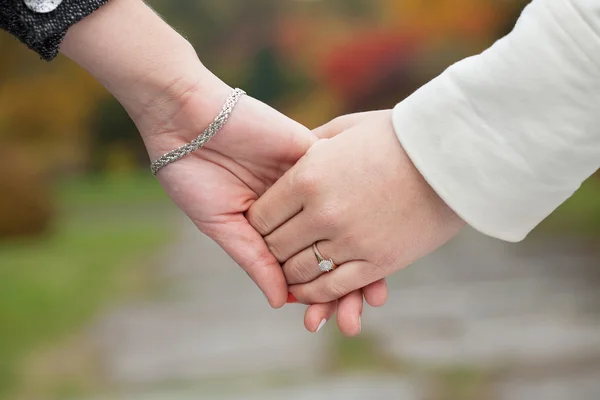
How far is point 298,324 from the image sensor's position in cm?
281

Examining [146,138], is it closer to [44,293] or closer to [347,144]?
[347,144]

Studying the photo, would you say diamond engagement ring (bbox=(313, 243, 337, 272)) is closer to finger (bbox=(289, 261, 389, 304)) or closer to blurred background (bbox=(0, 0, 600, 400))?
finger (bbox=(289, 261, 389, 304))

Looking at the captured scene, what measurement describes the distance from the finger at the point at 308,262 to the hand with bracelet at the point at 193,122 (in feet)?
0.05

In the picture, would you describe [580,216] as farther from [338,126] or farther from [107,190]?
[338,126]

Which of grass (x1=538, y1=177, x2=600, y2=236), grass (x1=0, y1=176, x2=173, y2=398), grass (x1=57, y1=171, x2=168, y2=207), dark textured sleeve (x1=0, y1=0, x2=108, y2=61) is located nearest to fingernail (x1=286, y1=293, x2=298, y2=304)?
dark textured sleeve (x1=0, y1=0, x2=108, y2=61)

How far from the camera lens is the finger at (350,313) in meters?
0.85

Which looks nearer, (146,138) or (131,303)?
(146,138)

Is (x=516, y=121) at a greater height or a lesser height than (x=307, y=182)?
greater

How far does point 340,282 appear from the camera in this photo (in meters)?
0.85

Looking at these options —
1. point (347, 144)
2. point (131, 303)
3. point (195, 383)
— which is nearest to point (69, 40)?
point (347, 144)


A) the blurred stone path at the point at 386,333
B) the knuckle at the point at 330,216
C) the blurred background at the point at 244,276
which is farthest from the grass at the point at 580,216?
the knuckle at the point at 330,216

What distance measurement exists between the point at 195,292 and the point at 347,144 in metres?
2.31

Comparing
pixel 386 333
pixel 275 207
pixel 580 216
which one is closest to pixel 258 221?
pixel 275 207

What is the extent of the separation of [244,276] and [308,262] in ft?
7.61
